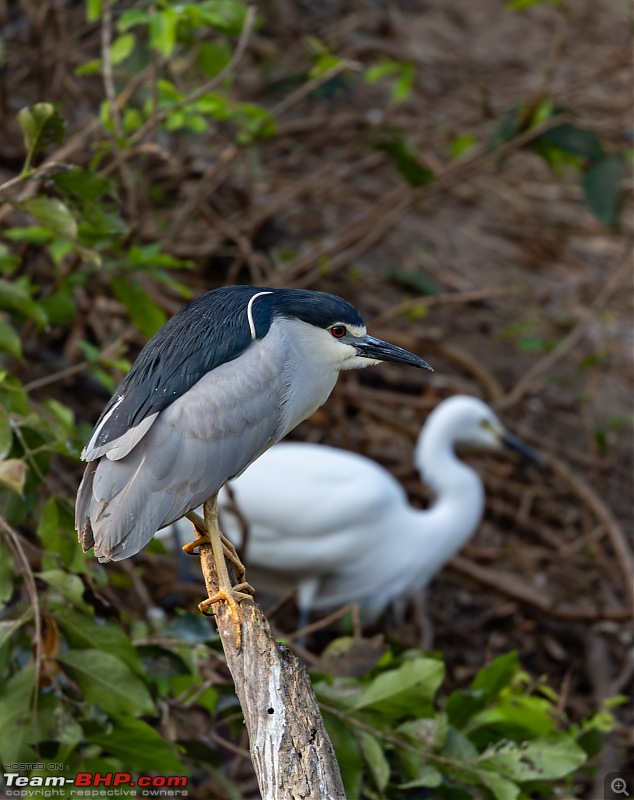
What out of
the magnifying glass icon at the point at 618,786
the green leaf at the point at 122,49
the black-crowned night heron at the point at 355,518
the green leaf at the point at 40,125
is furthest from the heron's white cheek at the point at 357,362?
the magnifying glass icon at the point at 618,786

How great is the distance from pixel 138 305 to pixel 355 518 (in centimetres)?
161

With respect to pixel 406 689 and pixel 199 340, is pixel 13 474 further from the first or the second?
pixel 406 689

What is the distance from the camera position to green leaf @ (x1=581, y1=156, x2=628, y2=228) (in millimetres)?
5164

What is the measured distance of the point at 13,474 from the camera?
2.09 m

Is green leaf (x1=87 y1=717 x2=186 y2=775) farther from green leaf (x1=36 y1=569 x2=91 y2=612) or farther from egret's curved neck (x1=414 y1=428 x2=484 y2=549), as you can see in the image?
egret's curved neck (x1=414 y1=428 x2=484 y2=549)

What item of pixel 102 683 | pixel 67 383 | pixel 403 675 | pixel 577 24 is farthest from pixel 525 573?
pixel 577 24

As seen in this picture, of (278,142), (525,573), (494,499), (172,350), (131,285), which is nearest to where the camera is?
(172,350)

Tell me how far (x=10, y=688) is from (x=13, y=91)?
3.93m

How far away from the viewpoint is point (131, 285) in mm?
3244

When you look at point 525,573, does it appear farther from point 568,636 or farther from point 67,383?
point 67,383

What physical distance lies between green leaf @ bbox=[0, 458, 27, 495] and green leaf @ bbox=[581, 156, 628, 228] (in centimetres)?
378

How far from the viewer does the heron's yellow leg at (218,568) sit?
208cm

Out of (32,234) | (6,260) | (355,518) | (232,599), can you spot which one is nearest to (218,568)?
(232,599)

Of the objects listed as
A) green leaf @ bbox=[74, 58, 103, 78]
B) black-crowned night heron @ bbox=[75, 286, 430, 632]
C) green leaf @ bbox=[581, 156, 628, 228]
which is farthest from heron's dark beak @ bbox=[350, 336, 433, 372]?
green leaf @ bbox=[581, 156, 628, 228]
